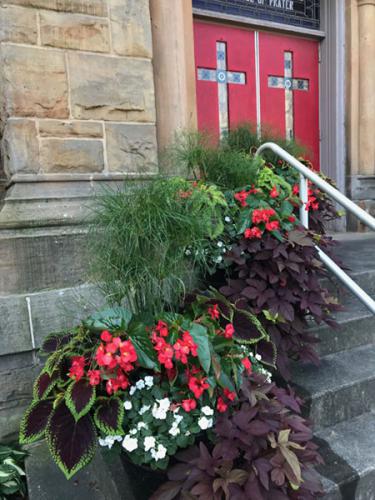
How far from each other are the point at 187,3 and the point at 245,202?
6.91ft

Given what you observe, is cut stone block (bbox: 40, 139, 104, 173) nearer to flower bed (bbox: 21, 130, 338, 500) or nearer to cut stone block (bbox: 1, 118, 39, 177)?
cut stone block (bbox: 1, 118, 39, 177)

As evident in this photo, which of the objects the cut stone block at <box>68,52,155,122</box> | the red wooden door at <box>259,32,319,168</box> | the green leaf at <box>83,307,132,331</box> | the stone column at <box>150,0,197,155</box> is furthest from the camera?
the red wooden door at <box>259,32,319,168</box>

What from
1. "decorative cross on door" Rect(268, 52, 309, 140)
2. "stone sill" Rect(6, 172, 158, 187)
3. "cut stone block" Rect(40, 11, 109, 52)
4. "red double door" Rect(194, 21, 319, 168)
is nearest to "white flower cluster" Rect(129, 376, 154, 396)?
"stone sill" Rect(6, 172, 158, 187)

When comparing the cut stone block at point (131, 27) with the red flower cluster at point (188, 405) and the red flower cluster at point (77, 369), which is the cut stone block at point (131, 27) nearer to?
the red flower cluster at point (77, 369)

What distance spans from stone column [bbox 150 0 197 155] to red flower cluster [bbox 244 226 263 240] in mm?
1227

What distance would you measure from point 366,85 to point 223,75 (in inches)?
74.7

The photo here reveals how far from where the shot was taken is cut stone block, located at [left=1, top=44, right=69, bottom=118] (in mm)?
2383

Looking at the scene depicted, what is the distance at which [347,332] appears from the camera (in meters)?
2.66

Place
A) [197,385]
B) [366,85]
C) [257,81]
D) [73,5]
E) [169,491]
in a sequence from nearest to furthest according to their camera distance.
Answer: [169,491]
[197,385]
[73,5]
[257,81]
[366,85]

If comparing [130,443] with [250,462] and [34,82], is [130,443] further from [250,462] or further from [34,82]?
[34,82]

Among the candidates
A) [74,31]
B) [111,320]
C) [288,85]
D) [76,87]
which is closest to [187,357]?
[111,320]

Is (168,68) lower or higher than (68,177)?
higher

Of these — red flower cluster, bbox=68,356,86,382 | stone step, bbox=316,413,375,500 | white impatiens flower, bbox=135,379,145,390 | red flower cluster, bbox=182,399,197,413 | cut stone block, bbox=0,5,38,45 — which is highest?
cut stone block, bbox=0,5,38,45

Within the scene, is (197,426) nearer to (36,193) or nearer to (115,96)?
(36,193)
